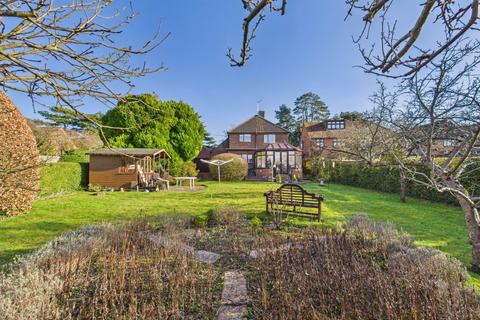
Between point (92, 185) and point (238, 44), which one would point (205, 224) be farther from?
point (92, 185)

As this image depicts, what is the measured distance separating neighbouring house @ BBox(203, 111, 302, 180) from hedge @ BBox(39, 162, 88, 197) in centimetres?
1383

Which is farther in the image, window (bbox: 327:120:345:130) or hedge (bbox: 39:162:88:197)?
window (bbox: 327:120:345:130)

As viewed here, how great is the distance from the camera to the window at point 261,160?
2448 centimetres

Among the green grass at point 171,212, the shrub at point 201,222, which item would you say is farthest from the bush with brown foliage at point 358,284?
the shrub at point 201,222

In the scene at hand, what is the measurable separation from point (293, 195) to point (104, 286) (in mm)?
6234

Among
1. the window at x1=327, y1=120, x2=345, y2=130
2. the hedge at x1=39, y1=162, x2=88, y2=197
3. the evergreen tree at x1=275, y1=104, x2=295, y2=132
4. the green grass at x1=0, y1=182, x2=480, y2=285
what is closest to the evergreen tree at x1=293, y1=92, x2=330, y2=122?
the evergreen tree at x1=275, y1=104, x2=295, y2=132

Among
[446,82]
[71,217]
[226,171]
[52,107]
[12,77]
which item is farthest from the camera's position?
[226,171]

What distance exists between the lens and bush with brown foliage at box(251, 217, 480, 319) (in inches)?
96.4

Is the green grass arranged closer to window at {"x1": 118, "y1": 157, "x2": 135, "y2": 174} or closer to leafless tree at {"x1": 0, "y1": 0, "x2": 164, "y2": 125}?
leafless tree at {"x1": 0, "y1": 0, "x2": 164, "y2": 125}

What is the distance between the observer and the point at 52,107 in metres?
2.65

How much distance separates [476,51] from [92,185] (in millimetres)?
17897

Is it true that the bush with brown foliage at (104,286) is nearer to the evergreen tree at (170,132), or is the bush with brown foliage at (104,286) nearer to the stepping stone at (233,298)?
the stepping stone at (233,298)

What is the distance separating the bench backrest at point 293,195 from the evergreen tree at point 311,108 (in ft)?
140

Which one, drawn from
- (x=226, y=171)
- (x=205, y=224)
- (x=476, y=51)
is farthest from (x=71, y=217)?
(x=226, y=171)
